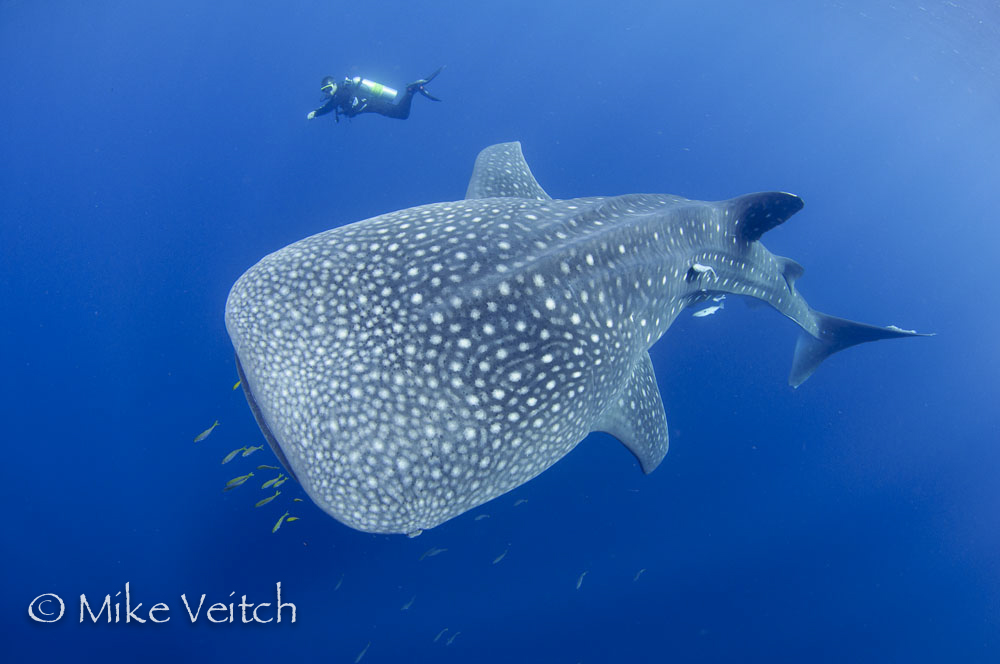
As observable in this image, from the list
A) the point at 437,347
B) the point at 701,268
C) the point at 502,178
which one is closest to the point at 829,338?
the point at 701,268

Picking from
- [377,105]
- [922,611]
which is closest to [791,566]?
[922,611]

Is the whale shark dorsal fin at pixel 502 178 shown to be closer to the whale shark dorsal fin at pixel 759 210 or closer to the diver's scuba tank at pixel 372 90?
the whale shark dorsal fin at pixel 759 210

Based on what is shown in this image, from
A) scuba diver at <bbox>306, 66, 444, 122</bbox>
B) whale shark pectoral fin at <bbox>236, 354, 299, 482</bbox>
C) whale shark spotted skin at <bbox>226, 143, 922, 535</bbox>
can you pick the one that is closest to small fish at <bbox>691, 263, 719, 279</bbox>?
whale shark spotted skin at <bbox>226, 143, 922, 535</bbox>

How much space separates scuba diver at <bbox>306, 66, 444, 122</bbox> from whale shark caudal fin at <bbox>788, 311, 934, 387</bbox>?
326 inches

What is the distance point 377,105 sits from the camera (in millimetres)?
9438

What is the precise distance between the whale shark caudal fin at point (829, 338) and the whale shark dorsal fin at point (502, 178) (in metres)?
4.64

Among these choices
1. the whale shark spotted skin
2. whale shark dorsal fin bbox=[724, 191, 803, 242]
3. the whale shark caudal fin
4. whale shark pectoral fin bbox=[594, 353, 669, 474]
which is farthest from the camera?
the whale shark caudal fin

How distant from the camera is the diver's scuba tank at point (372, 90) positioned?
29.3 ft

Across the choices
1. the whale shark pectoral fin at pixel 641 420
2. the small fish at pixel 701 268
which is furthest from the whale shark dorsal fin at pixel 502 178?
the whale shark pectoral fin at pixel 641 420

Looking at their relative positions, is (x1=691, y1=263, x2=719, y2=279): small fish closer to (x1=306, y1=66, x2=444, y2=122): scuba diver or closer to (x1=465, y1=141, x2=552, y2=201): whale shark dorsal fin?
(x1=465, y1=141, x2=552, y2=201): whale shark dorsal fin

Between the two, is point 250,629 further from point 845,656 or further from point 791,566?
point 845,656

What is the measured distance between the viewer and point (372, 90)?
9141 mm

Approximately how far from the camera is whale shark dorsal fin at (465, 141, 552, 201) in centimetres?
621

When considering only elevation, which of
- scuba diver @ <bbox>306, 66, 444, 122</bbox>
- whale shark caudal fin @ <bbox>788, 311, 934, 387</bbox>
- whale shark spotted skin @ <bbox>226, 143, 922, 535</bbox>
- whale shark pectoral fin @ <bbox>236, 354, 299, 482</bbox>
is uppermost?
scuba diver @ <bbox>306, 66, 444, 122</bbox>
